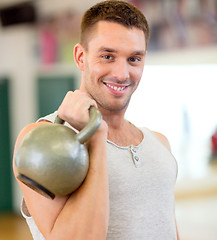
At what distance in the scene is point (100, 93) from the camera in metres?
1.18

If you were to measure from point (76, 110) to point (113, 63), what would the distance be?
9.5 inches

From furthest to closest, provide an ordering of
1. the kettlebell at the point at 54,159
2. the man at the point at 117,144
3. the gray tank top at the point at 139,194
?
the gray tank top at the point at 139,194, the man at the point at 117,144, the kettlebell at the point at 54,159

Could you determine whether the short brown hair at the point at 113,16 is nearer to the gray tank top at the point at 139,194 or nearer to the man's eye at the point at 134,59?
the man's eye at the point at 134,59

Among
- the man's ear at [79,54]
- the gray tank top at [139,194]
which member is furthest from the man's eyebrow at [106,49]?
the gray tank top at [139,194]

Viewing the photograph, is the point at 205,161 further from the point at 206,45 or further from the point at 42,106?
the point at 42,106

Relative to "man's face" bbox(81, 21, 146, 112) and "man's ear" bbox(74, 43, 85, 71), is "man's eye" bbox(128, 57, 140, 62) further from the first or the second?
"man's ear" bbox(74, 43, 85, 71)

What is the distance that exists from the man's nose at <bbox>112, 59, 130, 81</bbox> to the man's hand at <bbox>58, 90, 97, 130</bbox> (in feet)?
0.55

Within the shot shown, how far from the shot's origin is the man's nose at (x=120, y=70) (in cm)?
114

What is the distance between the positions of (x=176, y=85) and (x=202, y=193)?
122cm

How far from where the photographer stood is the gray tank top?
1.11 meters

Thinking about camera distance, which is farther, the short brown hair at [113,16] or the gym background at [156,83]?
the gym background at [156,83]

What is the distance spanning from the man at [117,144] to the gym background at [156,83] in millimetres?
2627

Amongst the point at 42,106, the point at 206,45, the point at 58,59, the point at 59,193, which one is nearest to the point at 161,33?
the point at 206,45

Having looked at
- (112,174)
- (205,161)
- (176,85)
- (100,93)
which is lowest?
(205,161)
